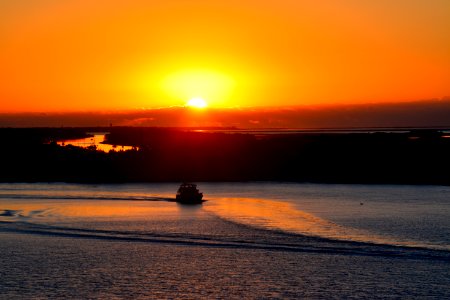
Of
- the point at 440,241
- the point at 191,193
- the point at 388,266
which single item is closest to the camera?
the point at 388,266

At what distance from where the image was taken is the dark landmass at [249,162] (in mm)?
160875

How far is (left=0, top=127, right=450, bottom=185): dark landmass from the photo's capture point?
160875mm

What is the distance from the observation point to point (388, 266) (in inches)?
2067

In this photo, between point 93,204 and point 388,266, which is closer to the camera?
point 388,266

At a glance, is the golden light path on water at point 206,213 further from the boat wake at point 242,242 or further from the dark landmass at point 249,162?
the dark landmass at point 249,162

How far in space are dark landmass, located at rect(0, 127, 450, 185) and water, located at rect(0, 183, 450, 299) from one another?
59.0m

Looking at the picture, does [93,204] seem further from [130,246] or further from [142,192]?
[130,246]

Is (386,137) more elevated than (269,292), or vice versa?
(386,137)

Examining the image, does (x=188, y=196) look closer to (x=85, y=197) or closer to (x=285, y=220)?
(x=85, y=197)

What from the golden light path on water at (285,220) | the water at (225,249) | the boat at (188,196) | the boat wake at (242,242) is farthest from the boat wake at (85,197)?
the boat wake at (242,242)

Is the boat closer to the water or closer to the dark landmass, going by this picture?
the water

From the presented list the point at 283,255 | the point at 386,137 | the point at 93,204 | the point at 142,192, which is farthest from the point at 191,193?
the point at 386,137

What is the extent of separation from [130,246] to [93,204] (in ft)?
131

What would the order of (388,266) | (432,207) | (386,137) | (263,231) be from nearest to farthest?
(388,266) < (263,231) < (432,207) < (386,137)
